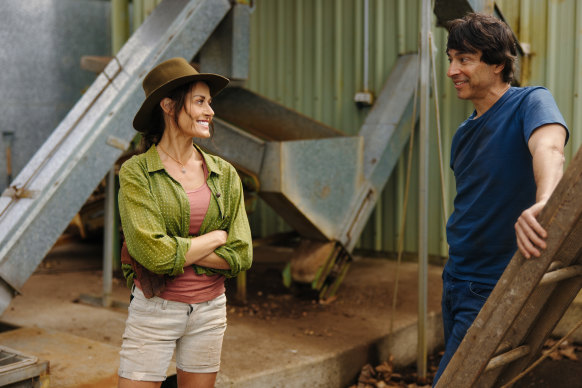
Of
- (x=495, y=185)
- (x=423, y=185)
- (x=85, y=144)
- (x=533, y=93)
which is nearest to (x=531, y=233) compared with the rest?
(x=495, y=185)

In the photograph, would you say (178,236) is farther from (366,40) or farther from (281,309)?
(366,40)

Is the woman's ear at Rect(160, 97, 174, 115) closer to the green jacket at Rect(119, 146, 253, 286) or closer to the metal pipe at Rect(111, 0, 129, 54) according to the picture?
the green jacket at Rect(119, 146, 253, 286)

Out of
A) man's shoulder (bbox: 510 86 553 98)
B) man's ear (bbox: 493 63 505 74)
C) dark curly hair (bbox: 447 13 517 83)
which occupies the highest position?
dark curly hair (bbox: 447 13 517 83)

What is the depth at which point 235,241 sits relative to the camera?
276 cm

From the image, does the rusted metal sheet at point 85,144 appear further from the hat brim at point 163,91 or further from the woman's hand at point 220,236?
the woman's hand at point 220,236

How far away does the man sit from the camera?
2.44m

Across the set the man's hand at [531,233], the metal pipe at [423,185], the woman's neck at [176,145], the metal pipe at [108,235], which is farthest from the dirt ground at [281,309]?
the man's hand at [531,233]

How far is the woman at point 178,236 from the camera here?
8.45 ft

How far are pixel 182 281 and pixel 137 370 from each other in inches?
15.5

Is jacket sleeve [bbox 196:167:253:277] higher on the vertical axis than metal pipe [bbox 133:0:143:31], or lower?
lower

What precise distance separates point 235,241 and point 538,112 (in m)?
1.31

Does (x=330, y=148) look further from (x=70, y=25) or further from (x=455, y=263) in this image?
(x=70, y=25)

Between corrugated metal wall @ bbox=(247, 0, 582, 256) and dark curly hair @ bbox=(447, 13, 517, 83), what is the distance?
12.8 feet

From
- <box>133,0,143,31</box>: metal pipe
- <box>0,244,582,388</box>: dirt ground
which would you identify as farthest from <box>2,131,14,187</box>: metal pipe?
<box>133,0,143,31</box>: metal pipe
